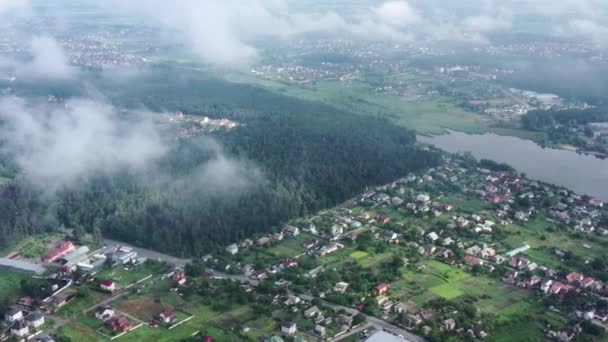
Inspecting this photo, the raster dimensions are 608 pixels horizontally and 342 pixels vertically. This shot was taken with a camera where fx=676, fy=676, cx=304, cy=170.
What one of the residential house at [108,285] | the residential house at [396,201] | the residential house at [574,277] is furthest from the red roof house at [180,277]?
the residential house at [574,277]

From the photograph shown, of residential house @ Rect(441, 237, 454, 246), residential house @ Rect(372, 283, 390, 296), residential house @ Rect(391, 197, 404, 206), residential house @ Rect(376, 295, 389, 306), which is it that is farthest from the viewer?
residential house @ Rect(391, 197, 404, 206)

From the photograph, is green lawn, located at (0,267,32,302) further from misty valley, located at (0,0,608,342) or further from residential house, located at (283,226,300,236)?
residential house, located at (283,226,300,236)

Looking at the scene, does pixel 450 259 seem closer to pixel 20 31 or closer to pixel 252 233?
pixel 252 233

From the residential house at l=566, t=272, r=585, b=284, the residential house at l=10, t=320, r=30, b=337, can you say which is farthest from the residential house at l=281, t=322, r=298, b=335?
the residential house at l=566, t=272, r=585, b=284

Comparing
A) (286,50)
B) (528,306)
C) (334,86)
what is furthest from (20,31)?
(528,306)

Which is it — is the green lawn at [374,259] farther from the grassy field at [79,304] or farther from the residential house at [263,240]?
the grassy field at [79,304]

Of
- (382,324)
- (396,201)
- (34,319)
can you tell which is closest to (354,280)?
(382,324)
